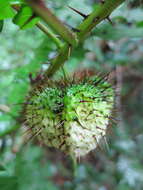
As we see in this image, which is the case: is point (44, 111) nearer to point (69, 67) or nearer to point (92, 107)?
point (92, 107)

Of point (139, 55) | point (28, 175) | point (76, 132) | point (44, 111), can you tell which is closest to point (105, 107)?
point (76, 132)

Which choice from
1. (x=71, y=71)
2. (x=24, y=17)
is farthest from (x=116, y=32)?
(x=24, y=17)

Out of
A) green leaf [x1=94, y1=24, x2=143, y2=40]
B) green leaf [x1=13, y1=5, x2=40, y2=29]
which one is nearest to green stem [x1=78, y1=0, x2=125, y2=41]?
green leaf [x1=13, y1=5, x2=40, y2=29]

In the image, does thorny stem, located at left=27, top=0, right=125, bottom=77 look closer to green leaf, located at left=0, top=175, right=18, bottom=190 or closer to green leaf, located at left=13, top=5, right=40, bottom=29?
green leaf, located at left=13, top=5, right=40, bottom=29

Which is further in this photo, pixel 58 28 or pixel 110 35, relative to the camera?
pixel 110 35

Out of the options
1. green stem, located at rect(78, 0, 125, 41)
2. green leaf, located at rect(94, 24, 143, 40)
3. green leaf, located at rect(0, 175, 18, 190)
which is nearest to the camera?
green stem, located at rect(78, 0, 125, 41)

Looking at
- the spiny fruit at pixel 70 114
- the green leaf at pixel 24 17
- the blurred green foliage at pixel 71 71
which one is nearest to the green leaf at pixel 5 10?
the green leaf at pixel 24 17

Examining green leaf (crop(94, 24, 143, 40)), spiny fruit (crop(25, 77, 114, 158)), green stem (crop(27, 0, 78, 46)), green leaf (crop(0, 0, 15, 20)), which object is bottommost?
spiny fruit (crop(25, 77, 114, 158))
